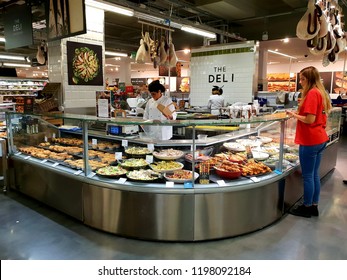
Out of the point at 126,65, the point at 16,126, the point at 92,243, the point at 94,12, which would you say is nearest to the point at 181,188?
the point at 92,243

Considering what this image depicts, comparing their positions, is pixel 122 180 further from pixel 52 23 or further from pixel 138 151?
pixel 52 23

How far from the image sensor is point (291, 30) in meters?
10.2

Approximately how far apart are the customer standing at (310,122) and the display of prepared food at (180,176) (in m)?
1.53

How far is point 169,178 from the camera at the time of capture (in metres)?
3.34

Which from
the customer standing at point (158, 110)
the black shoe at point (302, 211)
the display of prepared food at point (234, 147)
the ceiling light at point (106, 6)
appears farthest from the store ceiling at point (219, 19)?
the black shoe at point (302, 211)

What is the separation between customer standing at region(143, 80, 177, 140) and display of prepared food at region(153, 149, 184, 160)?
1.09 feet

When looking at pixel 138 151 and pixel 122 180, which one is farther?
pixel 138 151

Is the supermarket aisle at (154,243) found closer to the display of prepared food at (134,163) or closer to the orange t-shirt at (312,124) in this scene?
the display of prepared food at (134,163)

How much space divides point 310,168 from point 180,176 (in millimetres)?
1813

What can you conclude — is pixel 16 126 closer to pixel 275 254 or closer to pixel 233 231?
pixel 233 231

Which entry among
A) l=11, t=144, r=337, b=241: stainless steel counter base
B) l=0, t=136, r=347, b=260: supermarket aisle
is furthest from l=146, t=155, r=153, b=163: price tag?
l=0, t=136, r=347, b=260: supermarket aisle

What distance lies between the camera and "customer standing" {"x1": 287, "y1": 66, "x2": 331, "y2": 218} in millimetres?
3699

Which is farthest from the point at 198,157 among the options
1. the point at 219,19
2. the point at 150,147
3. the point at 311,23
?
the point at 219,19
